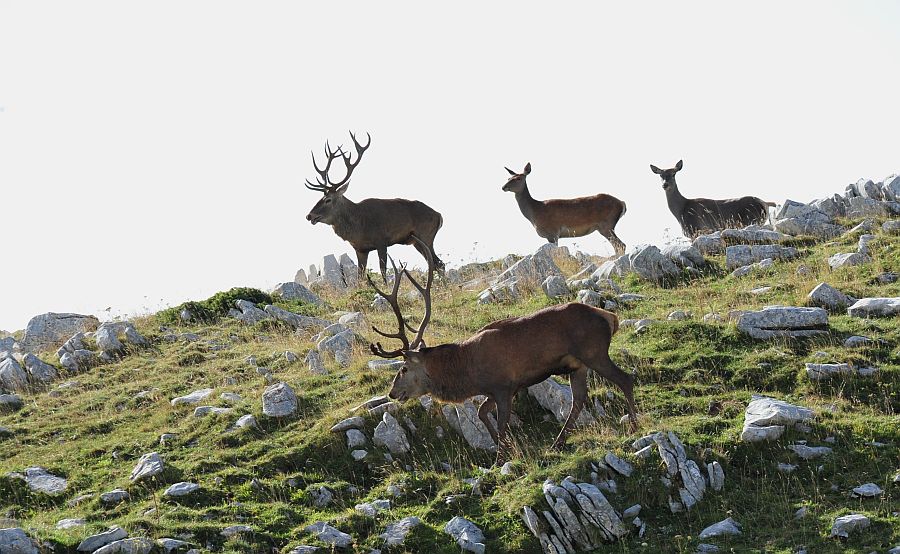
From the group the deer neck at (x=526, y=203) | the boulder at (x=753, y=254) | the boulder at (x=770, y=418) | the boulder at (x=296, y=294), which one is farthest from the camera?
the deer neck at (x=526, y=203)

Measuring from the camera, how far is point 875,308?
13.9 metres

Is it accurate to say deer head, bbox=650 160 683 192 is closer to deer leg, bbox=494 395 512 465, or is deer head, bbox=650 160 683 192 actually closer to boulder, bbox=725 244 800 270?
boulder, bbox=725 244 800 270

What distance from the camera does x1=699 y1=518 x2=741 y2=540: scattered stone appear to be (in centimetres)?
905

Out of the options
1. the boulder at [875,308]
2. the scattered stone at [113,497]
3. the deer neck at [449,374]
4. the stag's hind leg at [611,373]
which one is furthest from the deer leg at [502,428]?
the boulder at [875,308]

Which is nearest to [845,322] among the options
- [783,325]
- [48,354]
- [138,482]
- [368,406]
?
[783,325]

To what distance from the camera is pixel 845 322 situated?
13.6m

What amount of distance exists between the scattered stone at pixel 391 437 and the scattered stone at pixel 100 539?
10.4 ft

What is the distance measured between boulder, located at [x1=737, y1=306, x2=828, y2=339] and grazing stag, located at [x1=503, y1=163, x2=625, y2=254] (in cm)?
848

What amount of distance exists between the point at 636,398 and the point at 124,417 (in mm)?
6902

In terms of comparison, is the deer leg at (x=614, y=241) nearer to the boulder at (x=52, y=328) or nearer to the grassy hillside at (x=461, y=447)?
the grassy hillside at (x=461, y=447)

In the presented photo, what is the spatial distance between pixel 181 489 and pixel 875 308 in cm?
945

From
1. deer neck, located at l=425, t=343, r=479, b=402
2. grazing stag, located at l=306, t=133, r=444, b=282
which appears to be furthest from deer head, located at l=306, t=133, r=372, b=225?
deer neck, located at l=425, t=343, r=479, b=402

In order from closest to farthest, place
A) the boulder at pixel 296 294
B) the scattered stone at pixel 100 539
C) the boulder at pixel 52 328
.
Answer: the scattered stone at pixel 100 539, the boulder at pixel 52 328, the boulder at pixel 296 294

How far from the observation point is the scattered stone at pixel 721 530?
905cm
